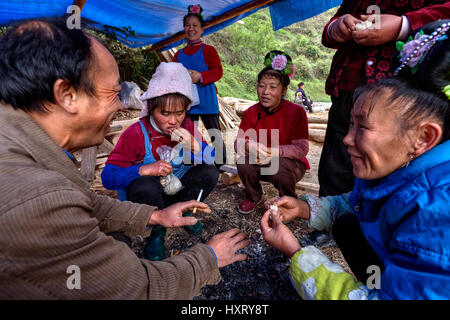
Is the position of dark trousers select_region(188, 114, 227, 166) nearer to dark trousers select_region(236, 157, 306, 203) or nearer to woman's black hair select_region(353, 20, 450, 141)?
dark trousers select_region(236, 157, 306, 203)

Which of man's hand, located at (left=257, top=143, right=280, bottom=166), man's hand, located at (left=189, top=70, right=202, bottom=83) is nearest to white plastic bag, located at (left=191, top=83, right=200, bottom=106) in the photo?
man's hand, located at (left=189, top=70, right=202, bottom=83)

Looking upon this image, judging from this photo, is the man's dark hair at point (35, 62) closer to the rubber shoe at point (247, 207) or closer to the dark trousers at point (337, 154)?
the dark trousers at point (337, 154)

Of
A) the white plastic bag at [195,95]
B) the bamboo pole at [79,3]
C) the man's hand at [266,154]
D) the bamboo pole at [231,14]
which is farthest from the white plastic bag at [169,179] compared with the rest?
the bamboo pole at [231,14]

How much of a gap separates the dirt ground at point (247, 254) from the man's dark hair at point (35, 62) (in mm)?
1665

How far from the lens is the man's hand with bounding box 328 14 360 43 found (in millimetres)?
1812

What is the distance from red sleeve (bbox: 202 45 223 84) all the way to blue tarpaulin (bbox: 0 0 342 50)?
4.56 feet

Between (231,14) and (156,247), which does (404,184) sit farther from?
(231,14)

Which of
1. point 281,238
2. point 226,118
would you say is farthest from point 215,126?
point 226,118

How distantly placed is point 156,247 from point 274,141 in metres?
1.87

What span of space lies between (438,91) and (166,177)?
2.15 m

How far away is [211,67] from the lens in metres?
3.93

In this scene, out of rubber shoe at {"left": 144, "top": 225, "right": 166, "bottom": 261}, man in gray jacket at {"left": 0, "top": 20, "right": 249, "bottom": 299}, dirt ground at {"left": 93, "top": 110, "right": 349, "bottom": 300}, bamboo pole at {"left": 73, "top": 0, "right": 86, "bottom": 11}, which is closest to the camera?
man in gray jacket at {"left": 0, "top": 20, "right": 249, "bottom": 299}

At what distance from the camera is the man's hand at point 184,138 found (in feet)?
8.02
